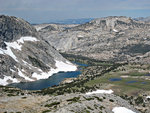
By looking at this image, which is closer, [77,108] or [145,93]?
[77,108]

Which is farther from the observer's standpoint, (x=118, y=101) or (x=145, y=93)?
(x=145, y=93)

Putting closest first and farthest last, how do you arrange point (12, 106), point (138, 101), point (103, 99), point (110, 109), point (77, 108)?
point (77, 108)
point (12, 106)
point (110, 109)
point (103, 99)
point (138, 101)

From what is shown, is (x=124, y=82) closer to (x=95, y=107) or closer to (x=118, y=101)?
(x=118, y=101)

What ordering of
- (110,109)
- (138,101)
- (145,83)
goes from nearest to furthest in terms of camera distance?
(110,109), (138,101), (145,83)

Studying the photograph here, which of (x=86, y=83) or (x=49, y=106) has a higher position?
(x=49, y=106)

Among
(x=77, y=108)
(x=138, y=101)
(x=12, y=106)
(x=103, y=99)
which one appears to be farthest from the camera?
(x=138, y=101)

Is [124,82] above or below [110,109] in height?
below

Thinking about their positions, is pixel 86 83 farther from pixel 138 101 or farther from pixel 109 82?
pixel 138 101

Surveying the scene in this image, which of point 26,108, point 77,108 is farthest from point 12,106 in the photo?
point 77,108

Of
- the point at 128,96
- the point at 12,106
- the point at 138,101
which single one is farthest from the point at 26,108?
the point at 128,96
